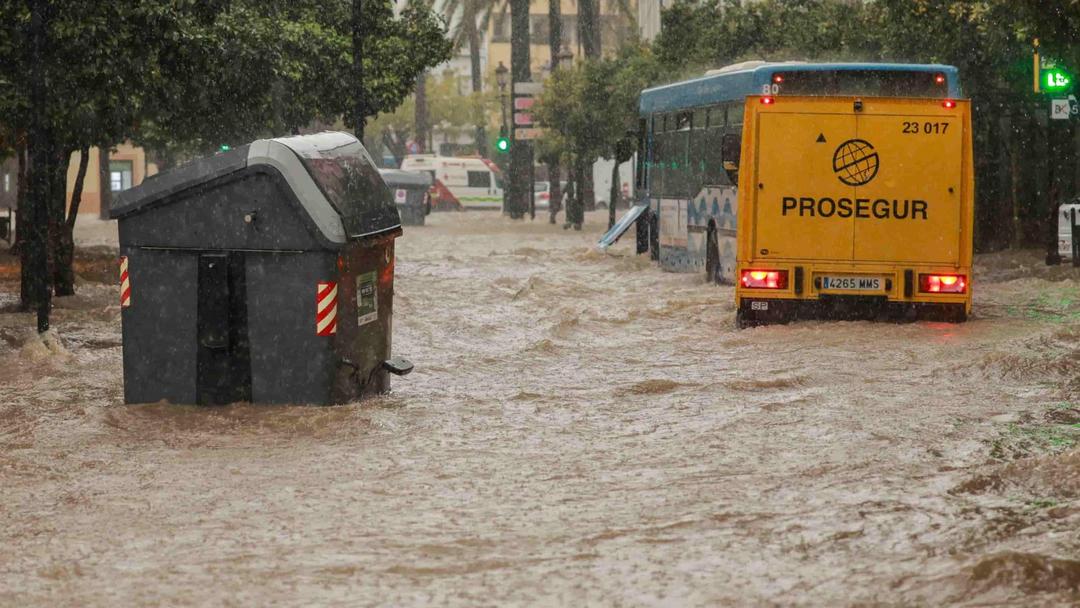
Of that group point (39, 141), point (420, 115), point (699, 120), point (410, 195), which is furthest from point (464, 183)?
point (39, 141)

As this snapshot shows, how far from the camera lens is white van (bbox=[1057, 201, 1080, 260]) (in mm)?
27734

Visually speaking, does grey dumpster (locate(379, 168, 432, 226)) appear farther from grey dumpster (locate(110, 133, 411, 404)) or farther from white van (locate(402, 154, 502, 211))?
grey dumpster (locate(110, 133, 411, 404))

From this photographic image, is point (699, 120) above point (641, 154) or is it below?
above

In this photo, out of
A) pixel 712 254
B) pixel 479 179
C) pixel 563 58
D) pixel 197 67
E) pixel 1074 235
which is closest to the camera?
pixel 197 67

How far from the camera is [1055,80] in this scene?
26.1 metres

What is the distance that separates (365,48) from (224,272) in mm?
19412

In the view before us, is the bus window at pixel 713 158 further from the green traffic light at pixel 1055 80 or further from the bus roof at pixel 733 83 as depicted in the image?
the green traffic light at pixel 1055 80

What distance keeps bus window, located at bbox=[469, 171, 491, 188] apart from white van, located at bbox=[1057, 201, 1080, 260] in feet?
162

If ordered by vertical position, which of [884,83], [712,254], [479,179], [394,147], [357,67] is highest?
[357,67]

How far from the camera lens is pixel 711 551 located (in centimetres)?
785

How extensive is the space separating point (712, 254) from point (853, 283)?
737 centimetres

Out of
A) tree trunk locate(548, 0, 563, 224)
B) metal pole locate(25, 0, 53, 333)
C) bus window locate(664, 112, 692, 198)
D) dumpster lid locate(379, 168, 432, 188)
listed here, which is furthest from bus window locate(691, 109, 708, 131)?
dumpster lid locate(379, 168, 432, 188)

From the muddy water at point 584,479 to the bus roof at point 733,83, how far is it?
243cm

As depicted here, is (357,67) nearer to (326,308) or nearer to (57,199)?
(57,199)
